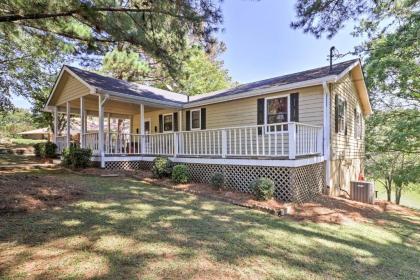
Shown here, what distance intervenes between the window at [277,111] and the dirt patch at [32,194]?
6.87m

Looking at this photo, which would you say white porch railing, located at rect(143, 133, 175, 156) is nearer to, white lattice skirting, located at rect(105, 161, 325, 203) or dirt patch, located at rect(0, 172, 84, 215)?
white lattice skirting, located at rect(105, 161, 325, 203)

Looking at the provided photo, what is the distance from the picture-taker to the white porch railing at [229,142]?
24.9 feet

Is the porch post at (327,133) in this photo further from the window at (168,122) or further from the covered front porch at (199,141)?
the window at (168,122)

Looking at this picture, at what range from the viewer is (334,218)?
21.4ft

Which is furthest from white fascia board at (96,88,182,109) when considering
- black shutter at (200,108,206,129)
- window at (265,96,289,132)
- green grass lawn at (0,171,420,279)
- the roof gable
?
green grass lawn at (0,171,420,279)

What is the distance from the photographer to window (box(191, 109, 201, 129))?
1297 cm

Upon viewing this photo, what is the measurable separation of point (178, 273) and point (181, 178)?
18.4ft

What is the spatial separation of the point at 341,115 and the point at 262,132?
4.77m

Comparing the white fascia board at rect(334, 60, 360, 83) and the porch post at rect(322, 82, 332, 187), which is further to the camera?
the porch post at rect(322, 82, 332, 187)

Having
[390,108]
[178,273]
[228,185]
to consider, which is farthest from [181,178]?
[390,108]

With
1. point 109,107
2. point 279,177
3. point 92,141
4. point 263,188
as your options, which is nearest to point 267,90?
point 279,177

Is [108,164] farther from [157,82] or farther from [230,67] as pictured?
[230,67]

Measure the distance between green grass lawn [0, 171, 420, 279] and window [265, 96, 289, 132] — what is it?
4.58 metres

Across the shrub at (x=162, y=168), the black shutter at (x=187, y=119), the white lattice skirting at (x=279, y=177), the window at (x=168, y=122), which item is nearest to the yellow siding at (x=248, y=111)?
the black shutter at (x=187, y=119)
